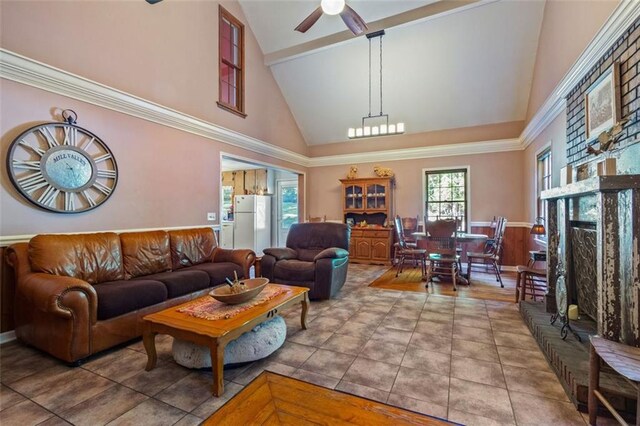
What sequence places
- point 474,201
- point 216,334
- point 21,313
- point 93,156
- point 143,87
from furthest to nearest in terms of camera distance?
point 474,201, point 143,87, point 93,156, point 21,313, point 216,334

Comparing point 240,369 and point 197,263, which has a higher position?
point 197,263

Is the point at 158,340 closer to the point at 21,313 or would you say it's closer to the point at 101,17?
the point at 21,313

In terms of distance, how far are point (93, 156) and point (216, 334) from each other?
2771 millimetres

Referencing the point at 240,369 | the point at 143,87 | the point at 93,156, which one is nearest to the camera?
the point at 240,369

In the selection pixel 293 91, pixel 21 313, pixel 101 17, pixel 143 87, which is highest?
pixel 293 91

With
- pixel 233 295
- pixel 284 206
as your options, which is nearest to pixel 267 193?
pixel 284 206

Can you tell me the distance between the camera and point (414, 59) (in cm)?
538

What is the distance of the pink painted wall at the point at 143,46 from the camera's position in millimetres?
2801

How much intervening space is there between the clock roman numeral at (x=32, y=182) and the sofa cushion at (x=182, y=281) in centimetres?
127

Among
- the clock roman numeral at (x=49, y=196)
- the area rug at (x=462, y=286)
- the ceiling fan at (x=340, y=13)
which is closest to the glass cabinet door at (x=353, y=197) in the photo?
the area rug at (x=462, y=286)

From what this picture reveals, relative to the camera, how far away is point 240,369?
2.18 metres

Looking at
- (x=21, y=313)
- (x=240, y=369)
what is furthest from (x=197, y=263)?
(x=240, y=369)

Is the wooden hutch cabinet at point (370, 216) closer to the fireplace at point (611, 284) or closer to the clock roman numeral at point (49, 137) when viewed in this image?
the fireplace at point (611, 284)

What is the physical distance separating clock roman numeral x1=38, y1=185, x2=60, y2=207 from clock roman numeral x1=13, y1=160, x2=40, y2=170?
215mm
